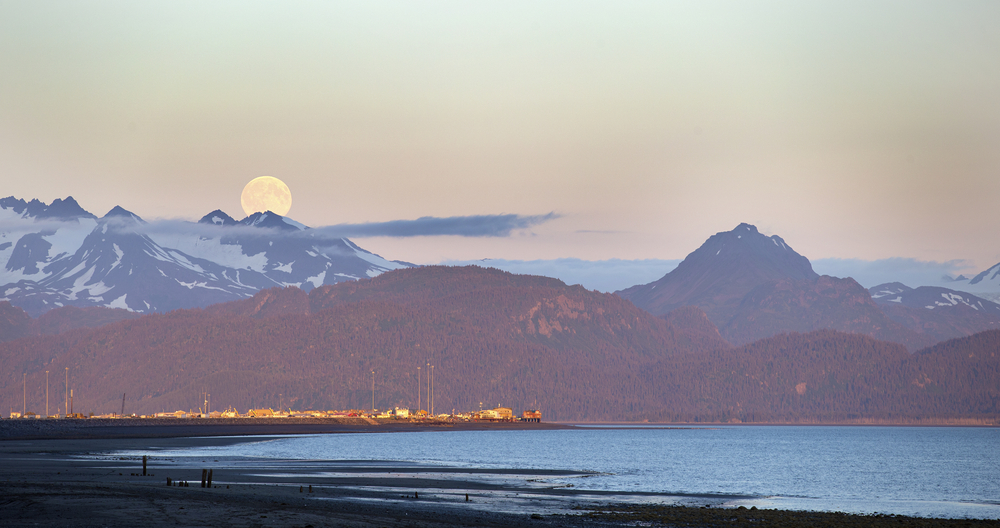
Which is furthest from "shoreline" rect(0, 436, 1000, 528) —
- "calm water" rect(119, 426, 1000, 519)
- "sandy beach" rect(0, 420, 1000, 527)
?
"calm water" rect(119, 426, 1000, 519)

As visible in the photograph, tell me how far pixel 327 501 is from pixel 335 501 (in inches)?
24.3

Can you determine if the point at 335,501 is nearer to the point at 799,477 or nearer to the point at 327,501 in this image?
the point at 327,501

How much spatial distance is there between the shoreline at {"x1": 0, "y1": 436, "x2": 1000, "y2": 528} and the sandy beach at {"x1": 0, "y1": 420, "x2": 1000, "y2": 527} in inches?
3.0

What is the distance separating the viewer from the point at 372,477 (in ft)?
278

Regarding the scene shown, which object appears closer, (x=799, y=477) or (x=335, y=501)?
(x=335, y=501)

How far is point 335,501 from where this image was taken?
191 ft

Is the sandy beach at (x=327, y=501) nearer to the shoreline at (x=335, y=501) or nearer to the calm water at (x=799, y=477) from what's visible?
the shoreline at (x=335, y=501)

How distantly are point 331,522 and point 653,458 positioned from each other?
10105 centimetres

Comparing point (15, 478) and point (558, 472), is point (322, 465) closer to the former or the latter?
point (558, 472)

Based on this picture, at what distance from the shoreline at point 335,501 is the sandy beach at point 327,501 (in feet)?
0.25

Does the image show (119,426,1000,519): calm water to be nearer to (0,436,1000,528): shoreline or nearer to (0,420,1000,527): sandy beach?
(0,436,1000,528): shoreline

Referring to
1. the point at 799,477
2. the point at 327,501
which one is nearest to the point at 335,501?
the point at 327,501

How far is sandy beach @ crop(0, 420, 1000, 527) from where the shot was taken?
1762 inches

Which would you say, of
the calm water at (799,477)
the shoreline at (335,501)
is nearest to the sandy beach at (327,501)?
the shoreline at (335,501)
